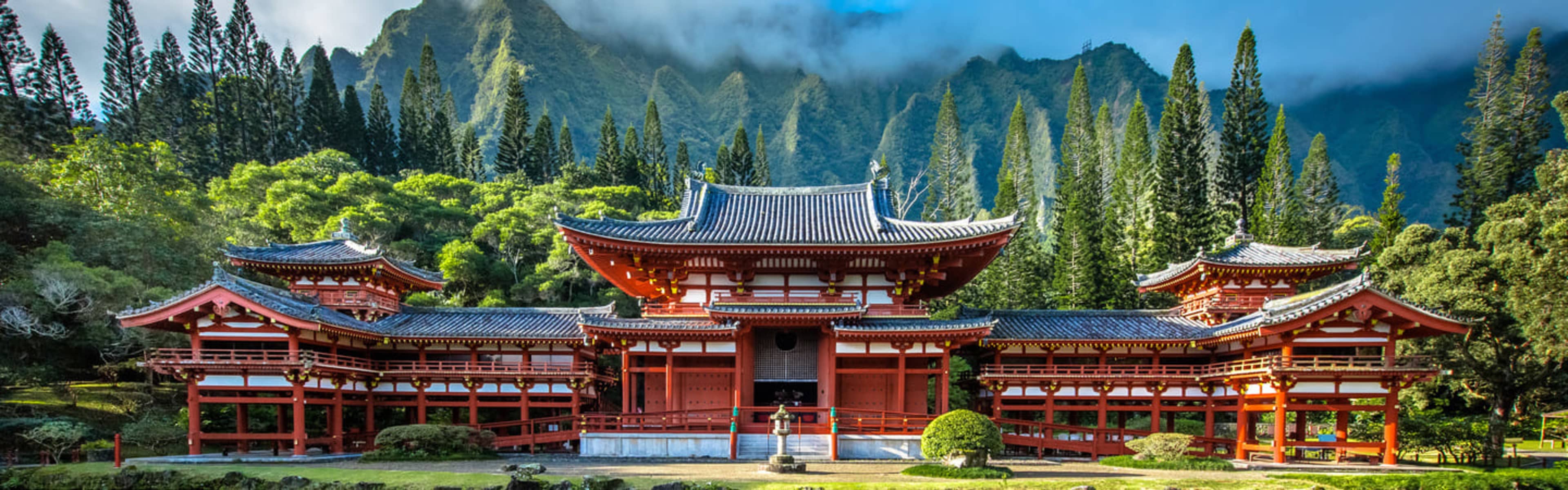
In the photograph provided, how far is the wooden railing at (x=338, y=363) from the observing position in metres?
18.0

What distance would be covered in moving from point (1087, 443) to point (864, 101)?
310 ft

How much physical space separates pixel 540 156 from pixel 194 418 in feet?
114

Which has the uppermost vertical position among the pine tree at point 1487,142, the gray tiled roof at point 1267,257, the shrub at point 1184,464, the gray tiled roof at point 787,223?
the pine tree at point 1487,142

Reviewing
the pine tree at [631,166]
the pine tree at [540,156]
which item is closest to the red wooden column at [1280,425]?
the pine tree at [631,166]

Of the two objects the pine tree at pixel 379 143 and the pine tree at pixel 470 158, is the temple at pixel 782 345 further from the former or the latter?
the pine tree at pixel 379 143

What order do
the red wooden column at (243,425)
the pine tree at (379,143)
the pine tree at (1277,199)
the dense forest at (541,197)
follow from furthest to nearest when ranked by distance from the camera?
the pine tree at (379,143)
the pine tree at (1277,199)
the dense forest at (541,197)
the red wooden column at (243,425)

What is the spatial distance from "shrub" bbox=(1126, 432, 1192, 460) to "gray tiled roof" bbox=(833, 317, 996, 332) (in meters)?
4.15

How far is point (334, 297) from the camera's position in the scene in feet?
70.7

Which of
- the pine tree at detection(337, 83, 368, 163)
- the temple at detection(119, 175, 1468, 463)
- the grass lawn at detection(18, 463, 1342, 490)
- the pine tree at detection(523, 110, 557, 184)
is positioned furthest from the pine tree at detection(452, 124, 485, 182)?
the grass lawn at detection(18, 463, 1342, 490)

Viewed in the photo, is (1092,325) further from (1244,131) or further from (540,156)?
(540,156)

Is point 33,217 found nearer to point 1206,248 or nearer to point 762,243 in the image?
A: point 762,243

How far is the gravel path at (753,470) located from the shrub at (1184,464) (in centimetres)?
28

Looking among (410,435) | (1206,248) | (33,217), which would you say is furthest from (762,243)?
(1206,248)

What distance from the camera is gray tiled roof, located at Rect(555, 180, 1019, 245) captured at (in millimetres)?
18516
